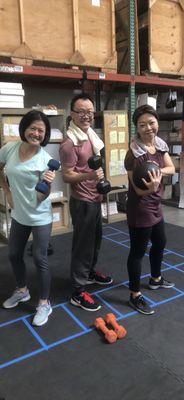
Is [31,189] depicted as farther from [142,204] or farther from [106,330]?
[106,330]

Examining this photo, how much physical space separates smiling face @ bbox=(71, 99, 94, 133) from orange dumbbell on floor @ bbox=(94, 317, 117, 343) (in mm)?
1303

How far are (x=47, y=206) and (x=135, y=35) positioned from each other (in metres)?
3.39

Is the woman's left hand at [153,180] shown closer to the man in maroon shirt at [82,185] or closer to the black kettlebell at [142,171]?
the black kettlebell at [142,171]

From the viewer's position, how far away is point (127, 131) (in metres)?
4.64

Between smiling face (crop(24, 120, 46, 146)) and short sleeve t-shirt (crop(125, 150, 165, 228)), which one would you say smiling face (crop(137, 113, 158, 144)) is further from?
smiling face (crop(24, 120, 46, 146))

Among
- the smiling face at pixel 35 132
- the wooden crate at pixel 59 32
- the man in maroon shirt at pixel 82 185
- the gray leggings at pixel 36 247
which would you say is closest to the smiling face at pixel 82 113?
the man in maroon shirt at pixel 82 185

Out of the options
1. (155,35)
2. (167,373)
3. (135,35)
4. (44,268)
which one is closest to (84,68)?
(135,35)

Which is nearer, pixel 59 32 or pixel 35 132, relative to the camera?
pixel 35 132

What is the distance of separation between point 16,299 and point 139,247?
3.39 feet

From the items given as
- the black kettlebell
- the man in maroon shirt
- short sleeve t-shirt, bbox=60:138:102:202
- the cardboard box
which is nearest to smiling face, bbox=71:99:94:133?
the man in maroon shirt

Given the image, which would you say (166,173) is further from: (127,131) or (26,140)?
(127,131)

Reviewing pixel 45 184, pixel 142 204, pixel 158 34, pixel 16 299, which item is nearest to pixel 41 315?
pixel 16 299

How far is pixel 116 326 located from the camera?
216 cm

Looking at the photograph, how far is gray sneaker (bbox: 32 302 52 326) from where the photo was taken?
228 centimetres
